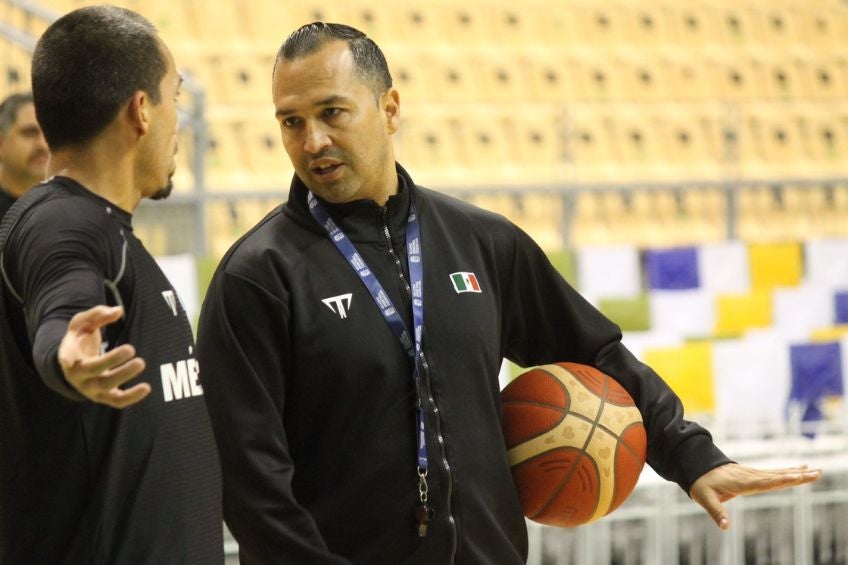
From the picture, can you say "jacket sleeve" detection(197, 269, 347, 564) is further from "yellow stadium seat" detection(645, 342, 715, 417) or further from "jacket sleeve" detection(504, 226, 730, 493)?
"yellow stadium seat" detection(645, 342, 715, 417)

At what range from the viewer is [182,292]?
18.7 ft

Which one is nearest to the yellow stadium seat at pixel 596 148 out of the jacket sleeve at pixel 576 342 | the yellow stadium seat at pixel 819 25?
the yellow stadium seat at pixel 819 25

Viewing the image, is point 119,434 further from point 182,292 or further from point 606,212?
point 606,212

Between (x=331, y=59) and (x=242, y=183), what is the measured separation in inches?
287

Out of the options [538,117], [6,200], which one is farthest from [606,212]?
[6,200]

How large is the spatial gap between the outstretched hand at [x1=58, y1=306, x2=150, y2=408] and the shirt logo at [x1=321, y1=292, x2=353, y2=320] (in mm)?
768

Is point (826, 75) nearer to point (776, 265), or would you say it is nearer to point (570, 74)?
point (570, 74)

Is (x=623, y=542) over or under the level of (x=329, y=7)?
under

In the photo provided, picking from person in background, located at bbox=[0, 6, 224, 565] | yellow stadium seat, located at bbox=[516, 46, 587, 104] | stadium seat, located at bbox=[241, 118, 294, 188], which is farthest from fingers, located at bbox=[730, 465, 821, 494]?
→ yellow stadium seat, located at bbox=[516, 46, 587, 104]

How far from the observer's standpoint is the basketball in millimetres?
2473

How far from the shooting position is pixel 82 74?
1.88 m

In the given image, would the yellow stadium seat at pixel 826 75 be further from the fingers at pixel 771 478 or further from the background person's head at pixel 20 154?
the fingers at pixel 771 478

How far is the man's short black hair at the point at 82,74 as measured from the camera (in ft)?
6.17

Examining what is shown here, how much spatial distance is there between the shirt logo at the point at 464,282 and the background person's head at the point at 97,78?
69 cm
